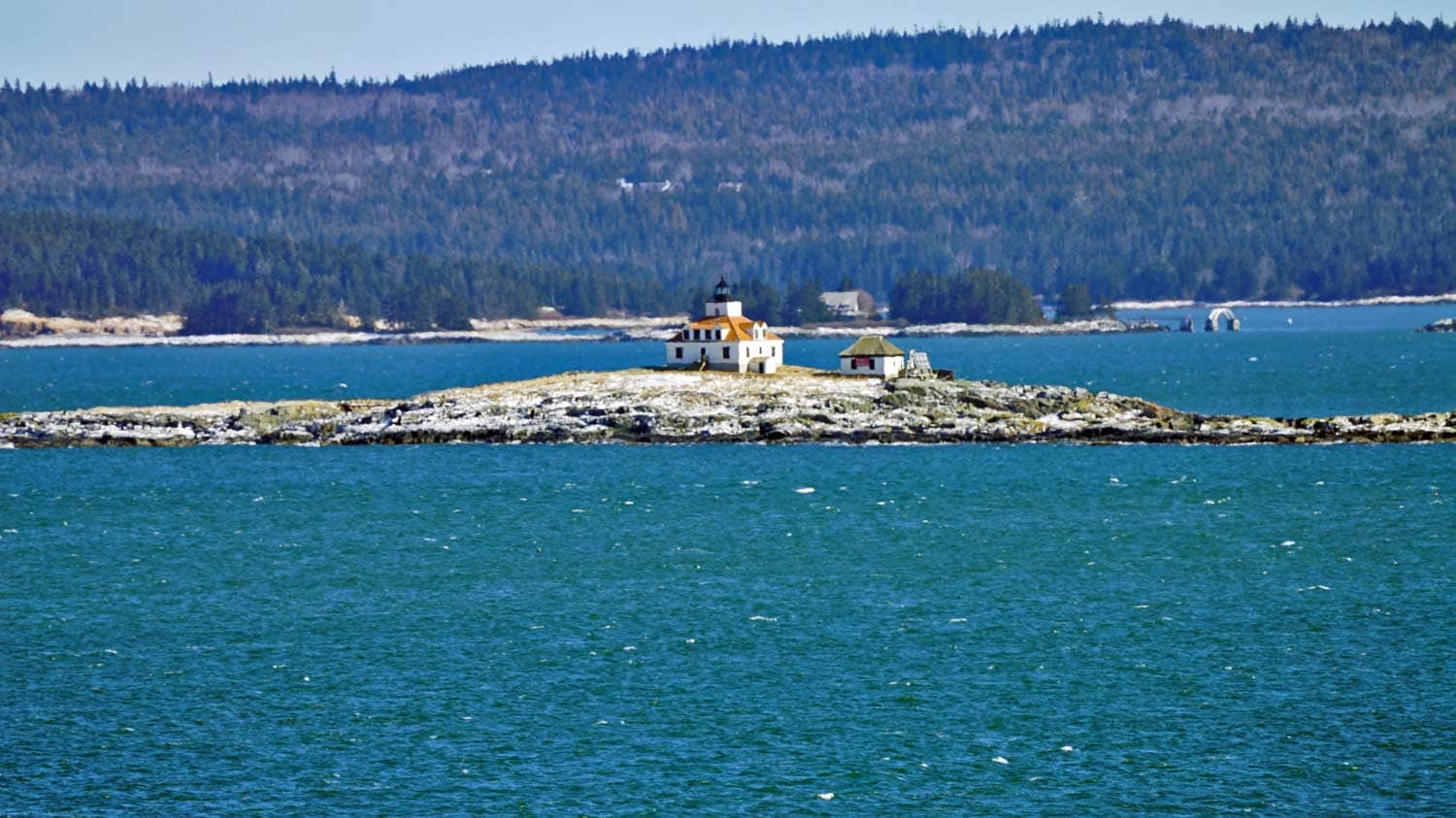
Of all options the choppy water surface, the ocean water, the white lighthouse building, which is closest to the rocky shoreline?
the white lighthouse building

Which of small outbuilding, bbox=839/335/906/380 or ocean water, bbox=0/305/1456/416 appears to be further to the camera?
ocean water, bbox=0/305/1456/416

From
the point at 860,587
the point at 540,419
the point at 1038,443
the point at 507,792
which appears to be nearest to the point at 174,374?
the point at 540,419

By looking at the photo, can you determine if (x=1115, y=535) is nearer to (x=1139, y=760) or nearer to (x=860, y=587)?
(x=860, y=587)

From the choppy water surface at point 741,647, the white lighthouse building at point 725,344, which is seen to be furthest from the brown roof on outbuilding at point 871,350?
the choppy water surface at point 741,647

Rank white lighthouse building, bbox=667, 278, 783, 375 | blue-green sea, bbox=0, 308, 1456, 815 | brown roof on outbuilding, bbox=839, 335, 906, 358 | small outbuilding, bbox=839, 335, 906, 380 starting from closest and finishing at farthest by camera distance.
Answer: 1. blue-green sea, bbox=0, 308, 1456, 815
2. brown roof on outbuilding, bbox=839, 335, 906, 358
3. small outbuilding, bbox=839, 335, 906, 380
4. white lighthouse building, bbox=667, 278, 783, 375

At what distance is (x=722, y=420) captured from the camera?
9569cm

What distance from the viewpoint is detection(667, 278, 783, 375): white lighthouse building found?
107625 millimetres

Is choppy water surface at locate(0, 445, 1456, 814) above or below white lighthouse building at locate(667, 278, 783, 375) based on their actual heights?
below

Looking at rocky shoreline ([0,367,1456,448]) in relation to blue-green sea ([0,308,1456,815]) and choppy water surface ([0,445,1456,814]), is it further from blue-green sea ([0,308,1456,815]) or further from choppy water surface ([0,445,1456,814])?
choppy water surface ([0,445,1456,814])

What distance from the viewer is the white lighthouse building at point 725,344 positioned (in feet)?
353

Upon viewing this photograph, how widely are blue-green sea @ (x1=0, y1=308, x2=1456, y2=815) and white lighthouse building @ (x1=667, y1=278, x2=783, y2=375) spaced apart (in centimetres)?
2500

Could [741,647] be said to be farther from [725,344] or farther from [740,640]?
[725,344]

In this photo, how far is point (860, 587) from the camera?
53375 millimetres

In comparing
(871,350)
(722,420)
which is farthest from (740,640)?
(871,350)
